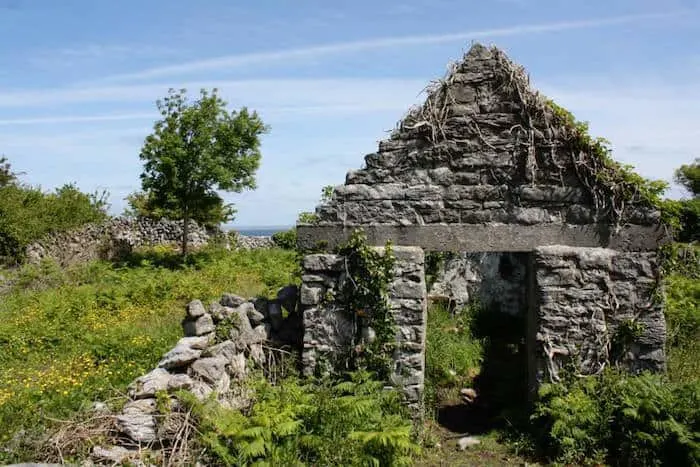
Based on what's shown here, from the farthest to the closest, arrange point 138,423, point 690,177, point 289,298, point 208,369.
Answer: point 690,177
point 289,298
point 208,369
point 138,423

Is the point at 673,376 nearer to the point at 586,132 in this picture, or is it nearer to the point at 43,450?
the point at 586,132

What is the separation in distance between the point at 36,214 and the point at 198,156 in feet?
22.5

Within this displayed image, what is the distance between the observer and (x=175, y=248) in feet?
75.8

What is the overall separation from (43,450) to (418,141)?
5007 millimetres

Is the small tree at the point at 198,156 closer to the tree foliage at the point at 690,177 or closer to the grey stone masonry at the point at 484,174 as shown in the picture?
the grey stone masonry at the point at 484,174

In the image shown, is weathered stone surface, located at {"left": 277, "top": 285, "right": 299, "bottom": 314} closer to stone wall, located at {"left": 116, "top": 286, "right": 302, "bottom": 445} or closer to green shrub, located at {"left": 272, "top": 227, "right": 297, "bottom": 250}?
stone wall, located at {"left": 116, "top": 286, "right": 302, "bottom": 445}

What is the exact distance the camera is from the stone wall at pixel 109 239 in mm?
20578

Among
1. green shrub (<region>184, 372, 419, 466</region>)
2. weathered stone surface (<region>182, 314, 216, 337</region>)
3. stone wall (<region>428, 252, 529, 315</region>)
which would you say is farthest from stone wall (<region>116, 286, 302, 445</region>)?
stone wall (<region>428, 252, 529, 315</region>)

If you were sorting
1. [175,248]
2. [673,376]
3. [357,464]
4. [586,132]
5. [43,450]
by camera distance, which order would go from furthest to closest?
[175,248], [673,376], [586,132], [357,464], [43,450]

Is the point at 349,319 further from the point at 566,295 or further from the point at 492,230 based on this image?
the point at 566,295

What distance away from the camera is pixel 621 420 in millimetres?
6141

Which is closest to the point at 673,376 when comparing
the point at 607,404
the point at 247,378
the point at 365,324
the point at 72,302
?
the point at 607,404

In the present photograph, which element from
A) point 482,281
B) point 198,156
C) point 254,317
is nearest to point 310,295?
point 254,317

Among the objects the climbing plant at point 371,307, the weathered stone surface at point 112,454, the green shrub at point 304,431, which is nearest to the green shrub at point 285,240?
the climbing plant at point 371,307
